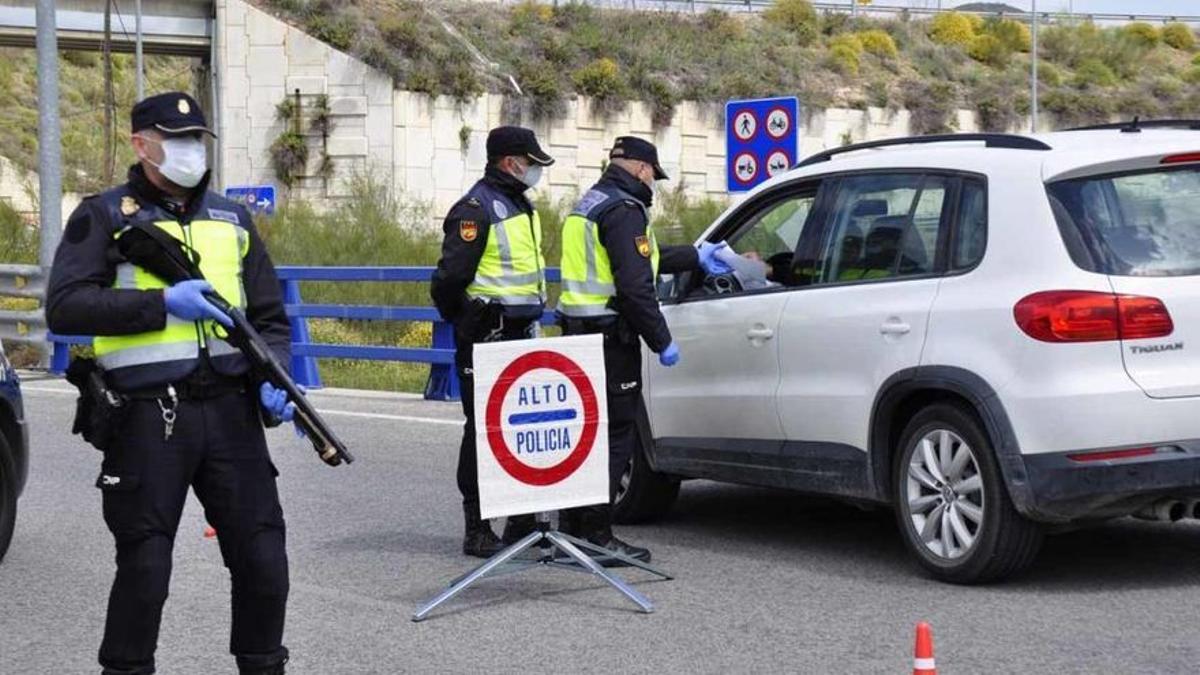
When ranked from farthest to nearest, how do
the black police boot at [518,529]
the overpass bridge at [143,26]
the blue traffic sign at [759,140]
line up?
1. the overpass bridge at [143,26]
2. the blue traffic sign at [759,140]
3. the black police boot at [518,529]

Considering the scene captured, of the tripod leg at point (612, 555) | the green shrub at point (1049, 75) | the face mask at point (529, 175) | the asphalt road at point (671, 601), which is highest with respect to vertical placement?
the green shrub at point (1049, 75)

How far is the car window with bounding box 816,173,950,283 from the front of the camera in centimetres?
834

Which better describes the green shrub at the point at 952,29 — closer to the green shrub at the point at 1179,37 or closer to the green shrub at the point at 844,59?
the green shrub at the point at 844,59

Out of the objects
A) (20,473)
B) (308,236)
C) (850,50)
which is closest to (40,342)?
(308,236)

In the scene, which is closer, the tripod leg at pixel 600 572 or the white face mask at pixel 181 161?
the white face mask at pixel 181 161

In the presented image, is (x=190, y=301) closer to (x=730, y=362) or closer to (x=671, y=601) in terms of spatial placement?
(x=671, y=601)

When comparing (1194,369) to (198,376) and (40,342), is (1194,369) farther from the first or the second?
(40,342)

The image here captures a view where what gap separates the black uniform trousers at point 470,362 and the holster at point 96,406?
3.43m

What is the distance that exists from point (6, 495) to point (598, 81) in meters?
40.0

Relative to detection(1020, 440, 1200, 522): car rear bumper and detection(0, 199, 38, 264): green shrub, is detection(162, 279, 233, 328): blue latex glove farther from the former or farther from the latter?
detection(0, 199, 38, 264): green shrub

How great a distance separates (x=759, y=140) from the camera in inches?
680

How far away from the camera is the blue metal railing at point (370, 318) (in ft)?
54.7

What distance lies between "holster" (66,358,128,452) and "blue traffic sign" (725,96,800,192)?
11882 mm

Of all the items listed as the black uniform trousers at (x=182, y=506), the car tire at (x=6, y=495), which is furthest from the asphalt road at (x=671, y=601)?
the black uniform trousers at (x=182, y=506)
